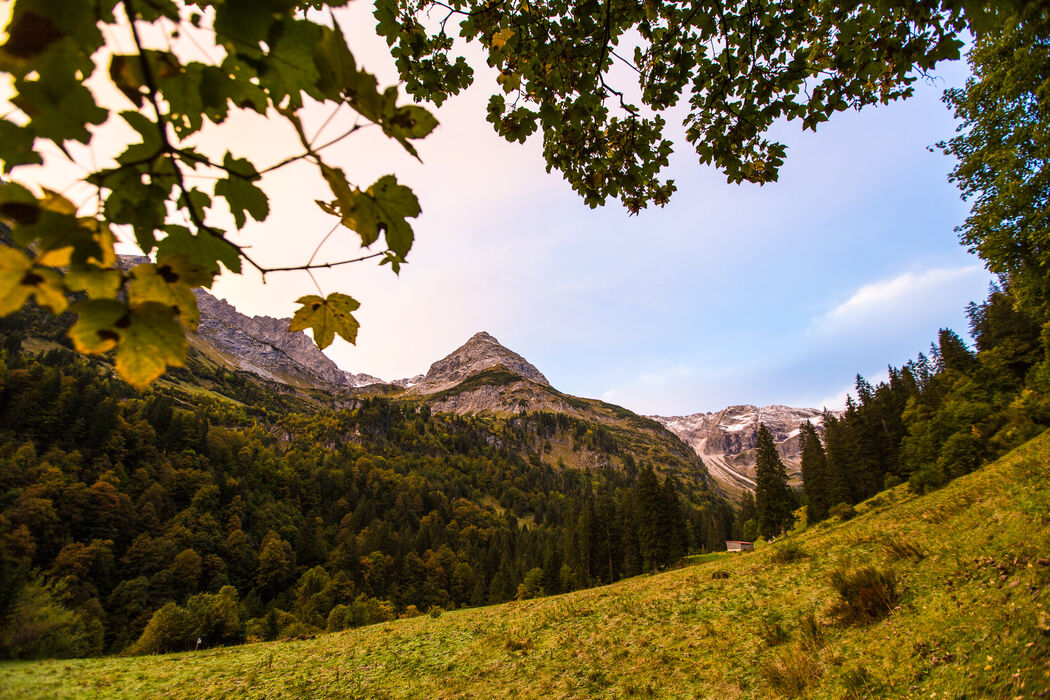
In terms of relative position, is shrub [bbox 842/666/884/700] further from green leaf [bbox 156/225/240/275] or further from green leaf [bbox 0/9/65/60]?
green leaf [bbox 0/9/65/60]

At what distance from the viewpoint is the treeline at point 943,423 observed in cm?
2102

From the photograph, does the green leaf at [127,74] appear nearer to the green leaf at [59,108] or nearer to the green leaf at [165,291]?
the green leaf at [59,108]

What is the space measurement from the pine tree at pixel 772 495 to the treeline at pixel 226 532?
8.18 metres

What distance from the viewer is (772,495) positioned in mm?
41344

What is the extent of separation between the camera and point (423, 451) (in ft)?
Result: 460

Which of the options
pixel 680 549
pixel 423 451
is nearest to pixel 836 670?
pixel 680 549

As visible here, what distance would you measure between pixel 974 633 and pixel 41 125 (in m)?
6.38

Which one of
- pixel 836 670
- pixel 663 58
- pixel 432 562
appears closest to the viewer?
pixel 663 58

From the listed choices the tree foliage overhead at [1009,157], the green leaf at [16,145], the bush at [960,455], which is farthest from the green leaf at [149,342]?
the bush at [960,455]

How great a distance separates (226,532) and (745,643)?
3376 inches

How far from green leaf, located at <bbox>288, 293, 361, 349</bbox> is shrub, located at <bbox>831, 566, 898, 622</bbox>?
7.30 m

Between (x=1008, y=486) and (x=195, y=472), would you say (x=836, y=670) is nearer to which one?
(x=1008, y=486)

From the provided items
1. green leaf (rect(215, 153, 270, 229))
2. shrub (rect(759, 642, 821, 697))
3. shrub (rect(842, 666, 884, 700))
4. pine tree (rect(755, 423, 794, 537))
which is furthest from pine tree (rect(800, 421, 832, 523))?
green leaf (rect(215, 153, 270, 229))

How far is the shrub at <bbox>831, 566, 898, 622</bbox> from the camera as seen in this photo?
5.57 meters
